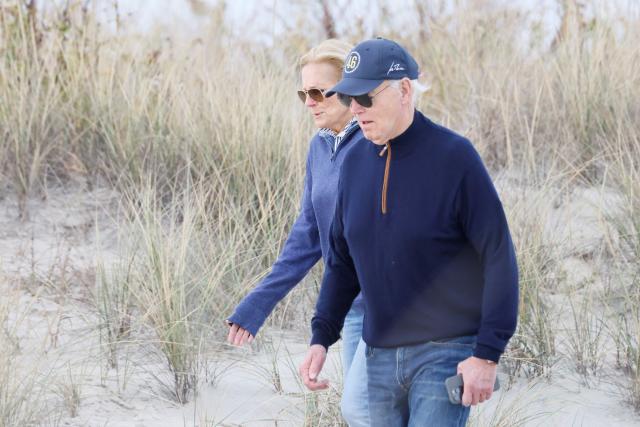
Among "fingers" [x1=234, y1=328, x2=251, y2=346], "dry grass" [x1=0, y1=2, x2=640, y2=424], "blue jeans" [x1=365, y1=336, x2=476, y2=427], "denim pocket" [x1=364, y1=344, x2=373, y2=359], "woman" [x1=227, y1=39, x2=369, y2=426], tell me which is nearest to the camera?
"blue jeans" [x1=365, y1=336, x2=476, y2=427]

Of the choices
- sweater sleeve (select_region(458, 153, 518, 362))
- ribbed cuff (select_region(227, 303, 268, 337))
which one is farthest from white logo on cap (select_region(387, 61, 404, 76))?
ribbed cuff (select_region(227, 303, 268, 337))

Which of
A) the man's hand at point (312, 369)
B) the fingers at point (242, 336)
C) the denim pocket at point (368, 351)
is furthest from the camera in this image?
the fingers at point (242, 336)

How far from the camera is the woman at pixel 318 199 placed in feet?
10.8

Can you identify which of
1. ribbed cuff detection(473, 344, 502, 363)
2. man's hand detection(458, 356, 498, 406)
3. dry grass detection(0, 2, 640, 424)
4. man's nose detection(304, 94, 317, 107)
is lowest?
dry grass detection(0, 2, 640, 424)

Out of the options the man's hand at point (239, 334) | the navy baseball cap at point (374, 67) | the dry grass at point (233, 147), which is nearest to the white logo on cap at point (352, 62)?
the navy baseball cap at point (374, 67)

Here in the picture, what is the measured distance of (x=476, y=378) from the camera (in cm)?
257

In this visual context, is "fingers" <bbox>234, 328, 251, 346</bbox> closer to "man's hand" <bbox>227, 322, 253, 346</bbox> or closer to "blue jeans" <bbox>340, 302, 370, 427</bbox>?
"man's hand" <bbox>227, 322, 253, 346</bbox>

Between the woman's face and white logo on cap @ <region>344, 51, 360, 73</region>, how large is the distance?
52cm

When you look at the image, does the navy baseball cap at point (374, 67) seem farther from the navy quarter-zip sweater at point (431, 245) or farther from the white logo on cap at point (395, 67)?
the navy quarter-zip sweater at point (431, 245)

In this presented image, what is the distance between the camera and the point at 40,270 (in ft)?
19.6

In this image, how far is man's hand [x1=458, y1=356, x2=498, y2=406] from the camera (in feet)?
8.44

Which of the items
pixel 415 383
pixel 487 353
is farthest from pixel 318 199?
pixel 487 353

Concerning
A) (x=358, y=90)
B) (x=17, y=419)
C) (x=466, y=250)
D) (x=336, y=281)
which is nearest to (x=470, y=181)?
(x=466, y=250)

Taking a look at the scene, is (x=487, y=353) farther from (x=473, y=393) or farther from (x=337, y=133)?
(x=337, y=133)
